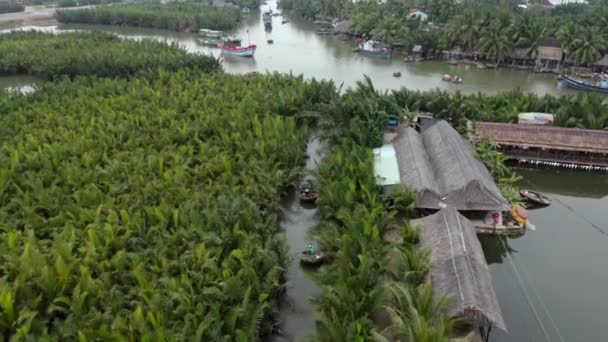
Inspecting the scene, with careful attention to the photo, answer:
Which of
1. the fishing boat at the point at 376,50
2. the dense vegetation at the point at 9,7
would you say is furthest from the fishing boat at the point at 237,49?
the dense vegetation at the point at 9,7

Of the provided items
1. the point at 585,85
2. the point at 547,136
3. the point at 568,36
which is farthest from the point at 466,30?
the point at 547,136

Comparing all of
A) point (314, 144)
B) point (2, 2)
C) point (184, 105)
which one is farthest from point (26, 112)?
point (2, 2)

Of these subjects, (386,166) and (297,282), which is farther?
(386,166)

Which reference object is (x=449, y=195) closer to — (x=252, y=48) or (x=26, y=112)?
(x=26, y=112)

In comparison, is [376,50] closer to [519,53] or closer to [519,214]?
[519,53]

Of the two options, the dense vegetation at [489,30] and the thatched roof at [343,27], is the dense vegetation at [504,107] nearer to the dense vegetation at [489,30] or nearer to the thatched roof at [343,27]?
the dense vegetation at [489,30]
